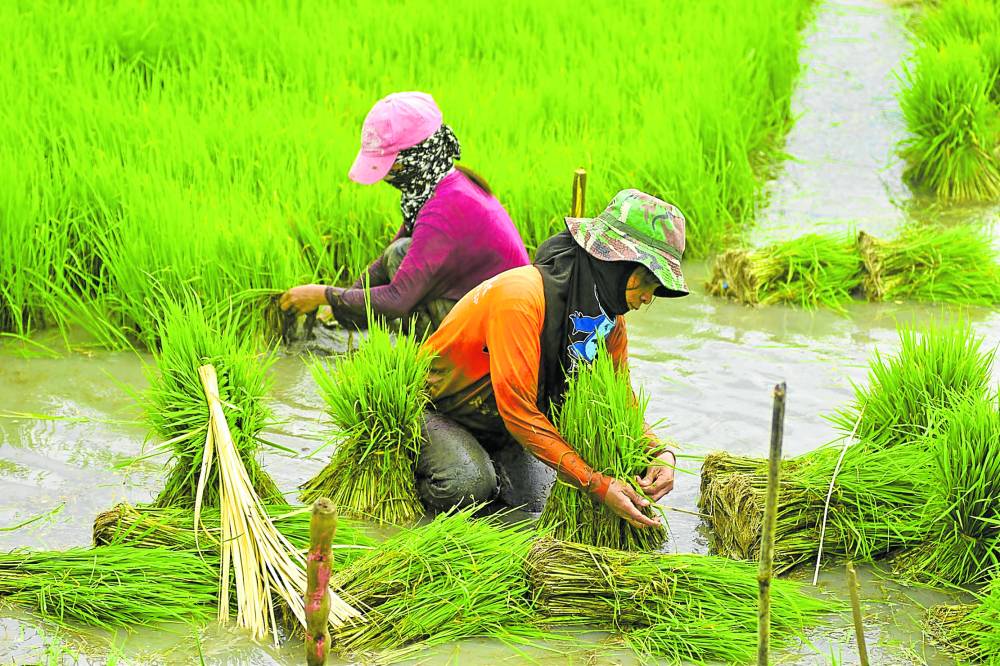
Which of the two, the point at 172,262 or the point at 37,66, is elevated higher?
the point at 37,66

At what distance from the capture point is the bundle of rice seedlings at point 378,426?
3693 millimetres

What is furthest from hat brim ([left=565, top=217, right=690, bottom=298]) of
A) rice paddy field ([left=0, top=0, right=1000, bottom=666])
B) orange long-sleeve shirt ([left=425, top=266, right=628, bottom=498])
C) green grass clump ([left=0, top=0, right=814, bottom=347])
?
green grass clump ([left=0, top=0, right=814, bottom=347])

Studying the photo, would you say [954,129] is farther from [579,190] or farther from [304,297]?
[304,297]

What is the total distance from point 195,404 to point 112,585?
0.58 meters

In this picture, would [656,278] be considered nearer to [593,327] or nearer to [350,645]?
[593,327]

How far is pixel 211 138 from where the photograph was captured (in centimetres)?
589

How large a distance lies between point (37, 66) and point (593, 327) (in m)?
4.33

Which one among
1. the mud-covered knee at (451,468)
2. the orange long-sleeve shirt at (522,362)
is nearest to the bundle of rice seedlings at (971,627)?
the orange long-sleeve shirt at (522,362)

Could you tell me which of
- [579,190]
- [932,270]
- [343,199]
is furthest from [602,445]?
[932,270]

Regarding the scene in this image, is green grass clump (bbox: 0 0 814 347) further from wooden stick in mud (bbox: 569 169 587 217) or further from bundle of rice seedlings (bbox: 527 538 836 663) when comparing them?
bundle of rice seedlings (bbox: 527 538 836 663)

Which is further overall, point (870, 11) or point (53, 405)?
point (870, 11)

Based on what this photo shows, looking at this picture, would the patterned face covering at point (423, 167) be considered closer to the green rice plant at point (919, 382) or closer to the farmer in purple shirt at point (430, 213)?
the farmer in purple shirt at point (430, 213)

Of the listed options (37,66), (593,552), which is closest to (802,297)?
(593,552)

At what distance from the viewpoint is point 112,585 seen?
3172mm
